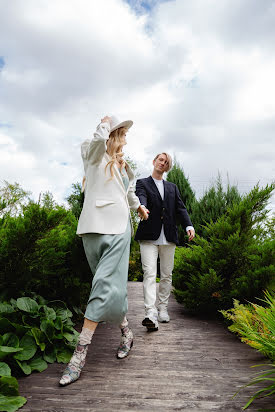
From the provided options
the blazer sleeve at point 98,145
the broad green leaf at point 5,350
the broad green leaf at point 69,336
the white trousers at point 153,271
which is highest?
the blazer sleeve at point 98,145

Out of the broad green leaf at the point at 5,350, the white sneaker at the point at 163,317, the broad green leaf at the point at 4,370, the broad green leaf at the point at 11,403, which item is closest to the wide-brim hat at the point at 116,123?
the broad green leaf at the point at 5,350

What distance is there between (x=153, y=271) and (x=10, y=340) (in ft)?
6.58

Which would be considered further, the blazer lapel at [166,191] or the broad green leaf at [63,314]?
the blazer lapel at [166,191]

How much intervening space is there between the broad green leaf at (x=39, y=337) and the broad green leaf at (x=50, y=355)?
14 cm

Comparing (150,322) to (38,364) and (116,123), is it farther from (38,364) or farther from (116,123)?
(116,123)

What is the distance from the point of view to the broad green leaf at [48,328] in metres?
2.94

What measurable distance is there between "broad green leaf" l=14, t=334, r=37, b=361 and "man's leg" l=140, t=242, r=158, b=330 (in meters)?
1.54

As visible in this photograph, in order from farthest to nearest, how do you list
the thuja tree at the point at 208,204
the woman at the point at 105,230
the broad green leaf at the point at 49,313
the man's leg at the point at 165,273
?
the thuja tree at the point at 208,204, the man's leg at the point at 165,273, the broad green leaf at the point at 49,313, the woman at the point at 105,230

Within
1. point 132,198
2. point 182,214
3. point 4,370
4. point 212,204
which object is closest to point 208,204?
point 212,204

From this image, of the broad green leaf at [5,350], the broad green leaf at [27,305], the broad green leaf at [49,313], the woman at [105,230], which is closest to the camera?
the broad green leaf at [5,350]

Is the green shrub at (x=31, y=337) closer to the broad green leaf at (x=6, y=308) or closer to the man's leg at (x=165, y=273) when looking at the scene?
the broad green leaf at (x=6, y=308)

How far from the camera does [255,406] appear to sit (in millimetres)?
2258

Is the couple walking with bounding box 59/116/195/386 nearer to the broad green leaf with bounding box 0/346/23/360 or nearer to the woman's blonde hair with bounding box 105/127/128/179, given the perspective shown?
the woman's blonde hair with bounding box 105/127/128/179

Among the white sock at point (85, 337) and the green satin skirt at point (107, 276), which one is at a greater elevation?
the green satin skirt at point (107, 276)
